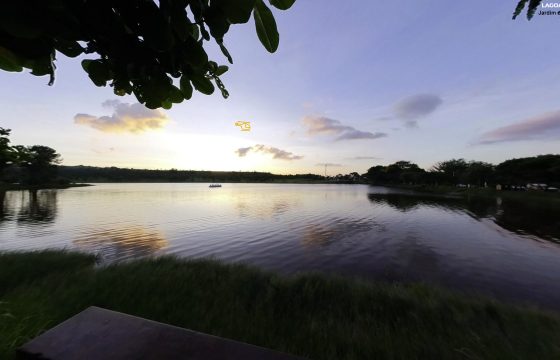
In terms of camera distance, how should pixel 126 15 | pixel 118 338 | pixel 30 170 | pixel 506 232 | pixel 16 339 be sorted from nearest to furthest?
pixel 118 338 → pixel 126 15 → pixel 16 339 → pixel 506 232 → pixel 30 170

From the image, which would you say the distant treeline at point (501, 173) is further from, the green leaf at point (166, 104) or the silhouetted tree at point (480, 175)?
the green leaf at point (166, 104)

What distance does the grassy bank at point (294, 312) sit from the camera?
17.9ft

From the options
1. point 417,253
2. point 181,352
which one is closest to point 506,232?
point 417,253

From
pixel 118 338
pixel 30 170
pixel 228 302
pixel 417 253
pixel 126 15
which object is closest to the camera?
pixel 118 338

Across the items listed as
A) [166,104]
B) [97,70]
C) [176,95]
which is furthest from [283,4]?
[97,70]

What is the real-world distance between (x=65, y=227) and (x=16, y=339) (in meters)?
27.4

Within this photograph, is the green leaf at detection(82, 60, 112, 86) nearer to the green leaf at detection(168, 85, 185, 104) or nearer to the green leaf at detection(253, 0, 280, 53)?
the green leaf at detection(168, 85, 185, 104)

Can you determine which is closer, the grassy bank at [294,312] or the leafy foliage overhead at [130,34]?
the leafy foliage overhead at [130,34]

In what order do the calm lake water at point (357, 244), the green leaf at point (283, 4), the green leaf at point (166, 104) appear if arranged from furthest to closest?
the calm lake water at point (357, 244) → the green leaf at point (166, 104) → the green leaf at point (283, 4)

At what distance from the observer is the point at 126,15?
1579 mm

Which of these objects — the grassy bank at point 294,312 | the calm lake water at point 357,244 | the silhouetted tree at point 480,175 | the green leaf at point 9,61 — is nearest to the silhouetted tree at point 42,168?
the calm lake water at point 357,244

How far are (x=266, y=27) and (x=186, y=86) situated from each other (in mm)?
841

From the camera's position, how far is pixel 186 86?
210 cm

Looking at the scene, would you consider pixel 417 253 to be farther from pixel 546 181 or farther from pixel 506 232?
pixel 546 181
